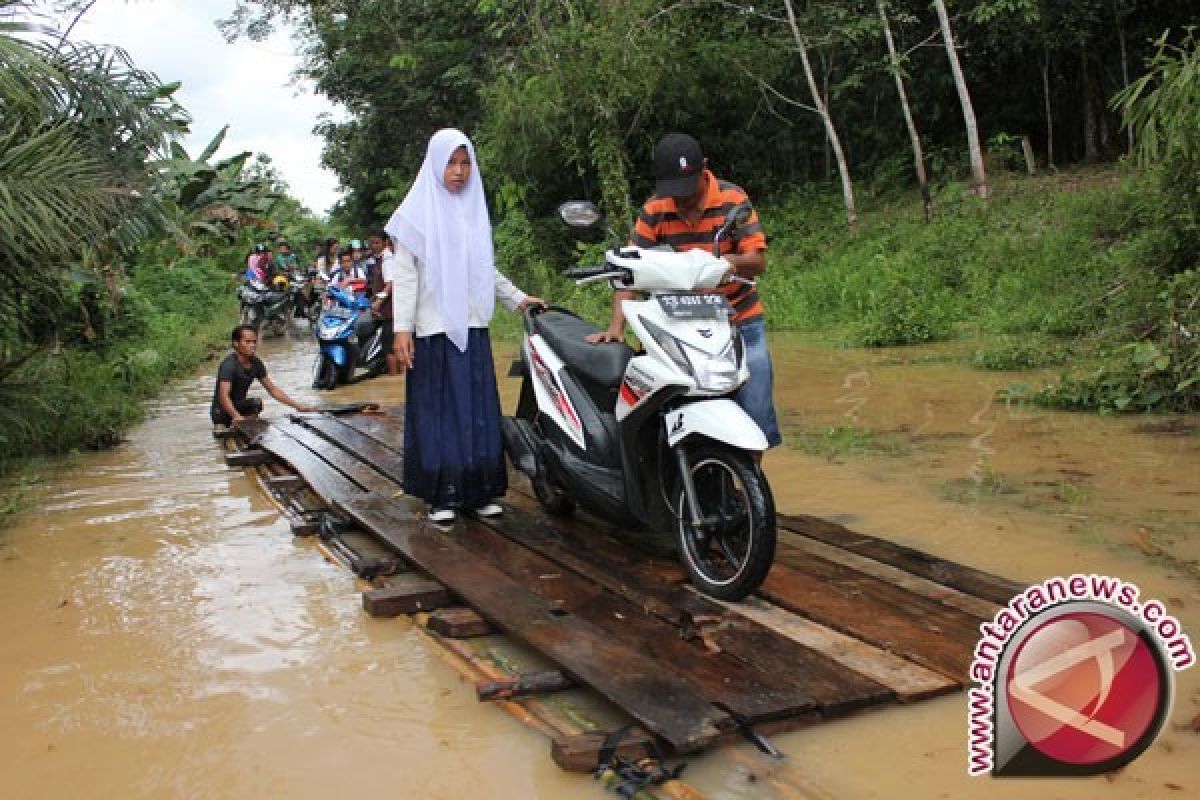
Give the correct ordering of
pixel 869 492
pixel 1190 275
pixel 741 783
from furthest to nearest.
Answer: pixel 1190 275, pixel 869 492, pixel 741 783

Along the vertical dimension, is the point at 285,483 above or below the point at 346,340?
below

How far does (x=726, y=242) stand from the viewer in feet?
A: 14.1

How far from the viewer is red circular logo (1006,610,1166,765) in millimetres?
2006

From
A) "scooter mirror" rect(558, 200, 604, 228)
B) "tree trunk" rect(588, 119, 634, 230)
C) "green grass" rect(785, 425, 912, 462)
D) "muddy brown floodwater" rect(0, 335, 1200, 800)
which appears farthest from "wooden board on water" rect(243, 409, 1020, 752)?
"tree trunk" rect(588, 119, 634, 230)

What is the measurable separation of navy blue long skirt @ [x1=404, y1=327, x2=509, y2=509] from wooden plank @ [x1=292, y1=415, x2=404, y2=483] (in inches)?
22.4

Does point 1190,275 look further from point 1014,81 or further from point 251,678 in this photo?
point 1014,81

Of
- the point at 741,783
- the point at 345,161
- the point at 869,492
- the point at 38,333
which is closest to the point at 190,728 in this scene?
the point at 741,783

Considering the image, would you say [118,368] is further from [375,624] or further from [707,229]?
[707,229]

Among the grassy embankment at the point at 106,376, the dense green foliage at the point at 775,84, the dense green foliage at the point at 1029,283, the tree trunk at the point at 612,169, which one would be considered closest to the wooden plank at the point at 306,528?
the grassy embankment at the point at 106,376

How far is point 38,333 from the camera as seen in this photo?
9312mm

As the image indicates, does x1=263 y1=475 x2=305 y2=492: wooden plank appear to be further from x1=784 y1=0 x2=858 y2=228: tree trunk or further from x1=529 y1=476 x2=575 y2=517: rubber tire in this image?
x1=784 y1=0 x2=858 y2=228: tree trunk

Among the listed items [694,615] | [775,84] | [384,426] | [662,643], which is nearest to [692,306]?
[694,615]

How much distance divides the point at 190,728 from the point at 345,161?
2634 centimetres

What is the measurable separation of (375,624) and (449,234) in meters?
1.69
